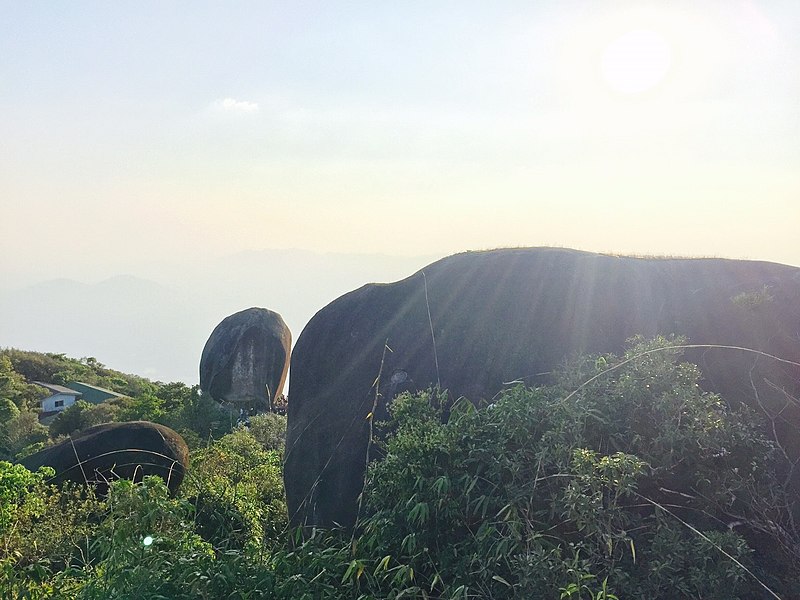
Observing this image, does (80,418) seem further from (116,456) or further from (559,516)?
(559,516)

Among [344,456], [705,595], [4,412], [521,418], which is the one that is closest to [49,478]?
[344,456]

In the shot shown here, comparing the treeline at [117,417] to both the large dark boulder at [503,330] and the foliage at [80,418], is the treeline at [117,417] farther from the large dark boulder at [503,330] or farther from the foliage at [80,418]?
the large dark boulder at [503,330]

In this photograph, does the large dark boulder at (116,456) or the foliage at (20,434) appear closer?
the large dark boulder at (116,456)

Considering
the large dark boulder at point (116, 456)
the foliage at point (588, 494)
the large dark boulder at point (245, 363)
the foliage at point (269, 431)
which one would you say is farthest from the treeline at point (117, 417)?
the foliage at point (588, 494)

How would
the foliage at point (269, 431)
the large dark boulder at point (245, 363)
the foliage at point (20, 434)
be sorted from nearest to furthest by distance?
the foliage at point (269, 431), the foliage at point (20, 434), the large dark boulder at point (245, 363)

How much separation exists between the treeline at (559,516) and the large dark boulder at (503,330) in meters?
1.43

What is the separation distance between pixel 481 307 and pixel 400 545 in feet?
10.7

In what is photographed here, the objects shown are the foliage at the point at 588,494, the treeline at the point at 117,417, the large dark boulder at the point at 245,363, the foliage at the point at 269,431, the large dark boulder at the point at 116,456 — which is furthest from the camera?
the large dark boulder at the point at 245,363

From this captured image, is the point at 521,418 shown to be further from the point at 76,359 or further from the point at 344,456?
the point at 76,359

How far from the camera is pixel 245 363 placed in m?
24.5

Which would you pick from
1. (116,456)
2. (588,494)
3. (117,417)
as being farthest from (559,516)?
(117,417)

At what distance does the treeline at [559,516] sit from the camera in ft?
13.1

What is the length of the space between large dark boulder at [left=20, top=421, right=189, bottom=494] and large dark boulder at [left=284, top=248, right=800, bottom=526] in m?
5.13

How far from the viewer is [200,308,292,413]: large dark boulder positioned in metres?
24.4
